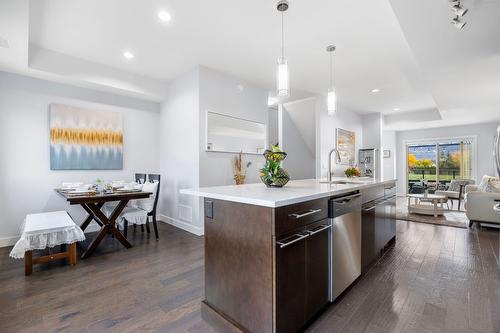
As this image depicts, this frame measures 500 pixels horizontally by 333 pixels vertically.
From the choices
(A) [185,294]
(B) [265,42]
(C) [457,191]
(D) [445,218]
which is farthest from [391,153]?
(A) [185,294]

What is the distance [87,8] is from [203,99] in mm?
1761

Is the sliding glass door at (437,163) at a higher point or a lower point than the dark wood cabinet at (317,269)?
higher

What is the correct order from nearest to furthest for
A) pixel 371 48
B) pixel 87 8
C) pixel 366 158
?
1. pixel 87 8
2. pixel 371 48
3. pixel 366 158

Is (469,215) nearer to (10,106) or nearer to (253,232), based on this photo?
(253,232)

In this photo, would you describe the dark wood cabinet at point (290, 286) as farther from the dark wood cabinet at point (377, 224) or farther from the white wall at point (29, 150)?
the white wall at point (29, 150)

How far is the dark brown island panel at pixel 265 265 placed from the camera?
133 centimetres

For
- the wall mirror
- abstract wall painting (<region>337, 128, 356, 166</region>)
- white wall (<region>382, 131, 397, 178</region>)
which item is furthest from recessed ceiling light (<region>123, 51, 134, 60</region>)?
white wall (<region>382, 131, 397, 178</region>)

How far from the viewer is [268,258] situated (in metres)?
1.33

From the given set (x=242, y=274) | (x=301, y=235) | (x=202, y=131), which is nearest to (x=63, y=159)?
(x=202, y=131)

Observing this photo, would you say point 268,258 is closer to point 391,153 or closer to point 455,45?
point 455,45

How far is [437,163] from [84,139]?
10147mm

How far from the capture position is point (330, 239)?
176cm

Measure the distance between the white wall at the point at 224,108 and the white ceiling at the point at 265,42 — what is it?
22 centimetres

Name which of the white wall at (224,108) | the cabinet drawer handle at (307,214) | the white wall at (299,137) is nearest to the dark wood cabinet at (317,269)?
the cabinet drawer handle at (307,214)
